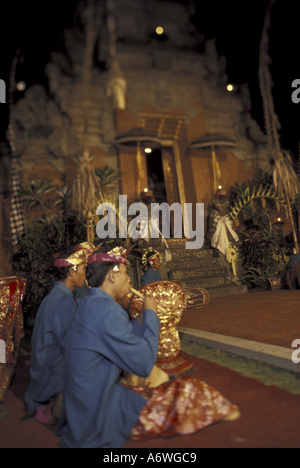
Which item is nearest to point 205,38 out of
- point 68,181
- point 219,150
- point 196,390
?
point 219,150

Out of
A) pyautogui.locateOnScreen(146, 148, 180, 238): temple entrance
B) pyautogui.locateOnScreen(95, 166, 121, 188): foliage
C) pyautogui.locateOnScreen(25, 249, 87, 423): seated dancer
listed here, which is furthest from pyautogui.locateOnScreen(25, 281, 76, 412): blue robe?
pyautogui.locateOnScreen(146, 148, 180, 238): temple entrance

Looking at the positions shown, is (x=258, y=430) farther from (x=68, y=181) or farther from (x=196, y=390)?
(x=68, y=181)

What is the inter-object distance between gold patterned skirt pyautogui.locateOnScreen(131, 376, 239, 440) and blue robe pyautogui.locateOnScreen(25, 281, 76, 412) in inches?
44.6

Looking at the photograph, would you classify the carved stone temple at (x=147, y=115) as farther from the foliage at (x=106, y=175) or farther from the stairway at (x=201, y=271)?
the foliage at (x=106, y=175)

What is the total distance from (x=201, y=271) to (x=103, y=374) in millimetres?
7809

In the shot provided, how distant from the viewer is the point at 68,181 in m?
11.5

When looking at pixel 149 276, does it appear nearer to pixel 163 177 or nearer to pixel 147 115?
pixel 163 177

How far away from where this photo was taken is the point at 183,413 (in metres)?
2.10

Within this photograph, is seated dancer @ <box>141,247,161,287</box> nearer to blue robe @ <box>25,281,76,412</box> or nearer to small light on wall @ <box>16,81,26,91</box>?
blue robe @ <box>25,281,76,412</box>

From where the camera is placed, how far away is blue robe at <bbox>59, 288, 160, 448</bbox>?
2062mm

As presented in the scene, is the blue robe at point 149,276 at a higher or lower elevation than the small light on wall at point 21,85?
lower

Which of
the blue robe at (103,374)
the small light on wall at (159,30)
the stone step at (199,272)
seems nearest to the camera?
the blue robe at (103,374)

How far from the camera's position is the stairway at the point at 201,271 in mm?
9164

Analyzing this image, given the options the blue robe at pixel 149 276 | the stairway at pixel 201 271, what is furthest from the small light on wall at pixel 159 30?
the blue robe at pixel 149 276
